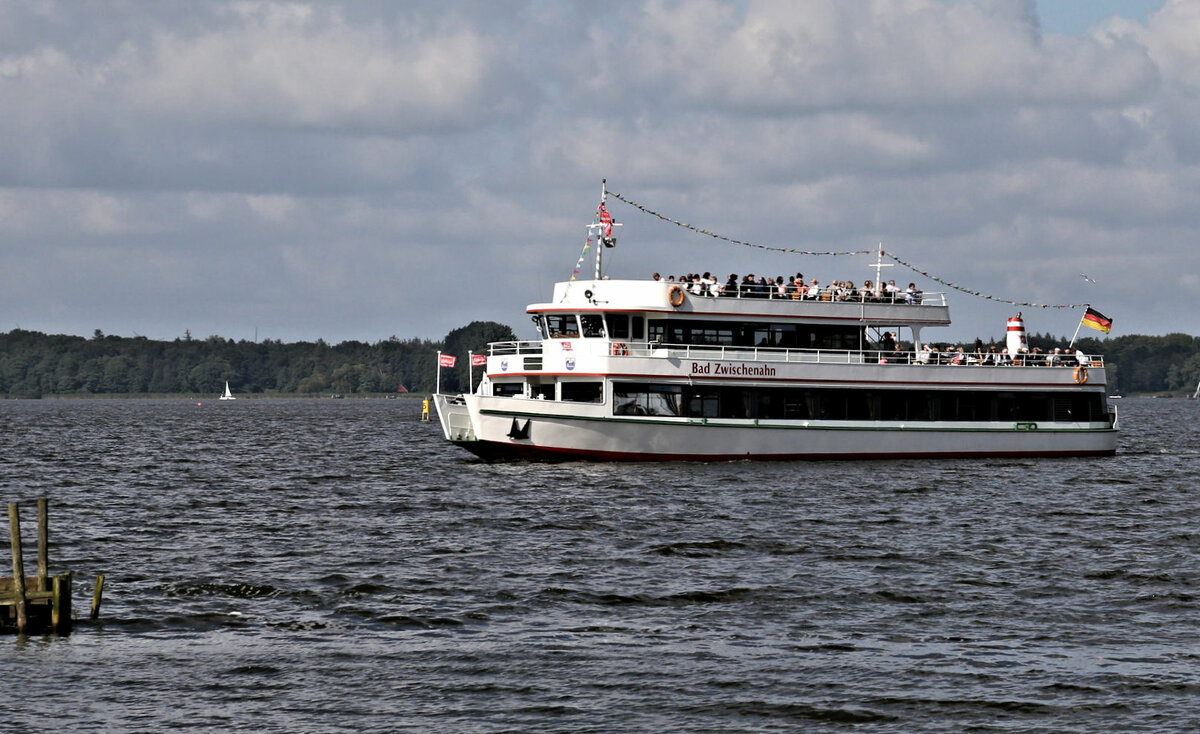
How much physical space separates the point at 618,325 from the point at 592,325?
871 millimetres

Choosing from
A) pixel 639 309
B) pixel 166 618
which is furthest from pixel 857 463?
pixel 166 618

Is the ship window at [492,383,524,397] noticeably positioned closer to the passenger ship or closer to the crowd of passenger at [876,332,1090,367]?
the passenger ship

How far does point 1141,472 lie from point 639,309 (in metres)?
20.8

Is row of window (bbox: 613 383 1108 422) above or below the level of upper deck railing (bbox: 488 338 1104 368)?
below

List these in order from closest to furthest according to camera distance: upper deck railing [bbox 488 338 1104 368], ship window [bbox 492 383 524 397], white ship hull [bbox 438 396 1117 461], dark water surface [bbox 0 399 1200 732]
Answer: dark water surface [bbox 0 399 1200 732] < white ship hull [bbox 438 396 1117 461] < upper deck railing [bbox 488 338 1104 368] < ship window [bbox 492 383 524 397]

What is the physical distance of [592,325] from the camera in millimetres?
48531

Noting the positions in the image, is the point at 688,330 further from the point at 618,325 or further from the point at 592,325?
the point at 592,325

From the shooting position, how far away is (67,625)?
72.3 ft

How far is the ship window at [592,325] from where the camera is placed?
A: 4838 cm

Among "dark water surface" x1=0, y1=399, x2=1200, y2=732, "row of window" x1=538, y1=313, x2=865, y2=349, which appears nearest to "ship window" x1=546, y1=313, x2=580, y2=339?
"row of window" x1=538, y1=313, x2=865, y2=349

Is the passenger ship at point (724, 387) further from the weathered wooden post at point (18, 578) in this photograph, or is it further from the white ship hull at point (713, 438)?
the weathered wooden post at point (18, 578)

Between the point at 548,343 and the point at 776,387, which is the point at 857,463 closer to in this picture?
the point at 776,387

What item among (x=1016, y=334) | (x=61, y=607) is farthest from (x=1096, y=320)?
(x=61, y=607)

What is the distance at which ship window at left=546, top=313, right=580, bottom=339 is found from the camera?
48812mm
